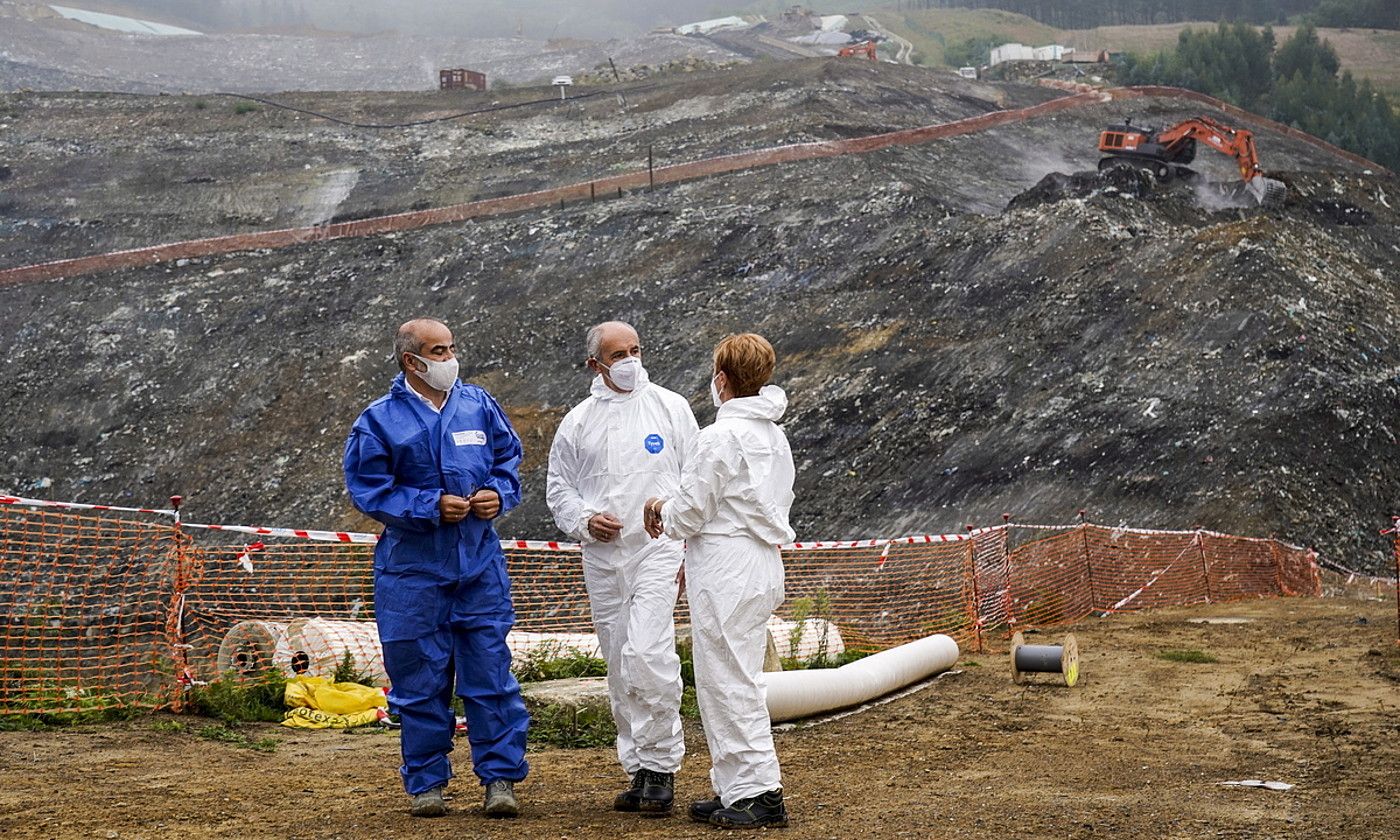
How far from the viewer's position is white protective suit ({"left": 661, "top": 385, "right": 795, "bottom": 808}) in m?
5.87

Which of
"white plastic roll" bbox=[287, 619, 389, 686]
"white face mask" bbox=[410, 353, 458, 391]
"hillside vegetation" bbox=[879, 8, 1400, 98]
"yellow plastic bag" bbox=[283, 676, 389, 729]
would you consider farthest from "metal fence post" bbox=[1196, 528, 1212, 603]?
"hillside vegetation" bbox=[879, 8, 1400, 98]

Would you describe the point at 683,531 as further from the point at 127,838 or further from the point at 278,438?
the point at 278,438

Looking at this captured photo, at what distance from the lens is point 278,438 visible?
27.1 metres

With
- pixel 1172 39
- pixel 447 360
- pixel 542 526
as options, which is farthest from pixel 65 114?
pixel 1172 39

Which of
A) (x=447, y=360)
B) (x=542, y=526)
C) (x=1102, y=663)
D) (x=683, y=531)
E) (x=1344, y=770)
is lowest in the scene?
(x=542, y=526)

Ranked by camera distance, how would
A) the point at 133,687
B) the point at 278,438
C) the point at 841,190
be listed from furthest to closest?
the point at 841,190 < the point at 278,438 < the point at 133,687

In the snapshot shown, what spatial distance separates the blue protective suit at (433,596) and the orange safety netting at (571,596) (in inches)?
137

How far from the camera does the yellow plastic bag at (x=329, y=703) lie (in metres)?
8.93

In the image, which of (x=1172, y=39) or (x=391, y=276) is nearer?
(x=391, y=276)

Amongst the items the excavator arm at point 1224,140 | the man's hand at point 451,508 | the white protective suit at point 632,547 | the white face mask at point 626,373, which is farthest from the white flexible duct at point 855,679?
the excavator arm at point 1224,140

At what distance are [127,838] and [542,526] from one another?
56.9 ft

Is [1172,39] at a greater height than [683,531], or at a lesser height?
greater

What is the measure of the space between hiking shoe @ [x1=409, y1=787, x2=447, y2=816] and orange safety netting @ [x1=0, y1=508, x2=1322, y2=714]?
3541 millimetres

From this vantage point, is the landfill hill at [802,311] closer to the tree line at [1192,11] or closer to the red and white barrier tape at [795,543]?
the red and white barrier tape at [795,543]
